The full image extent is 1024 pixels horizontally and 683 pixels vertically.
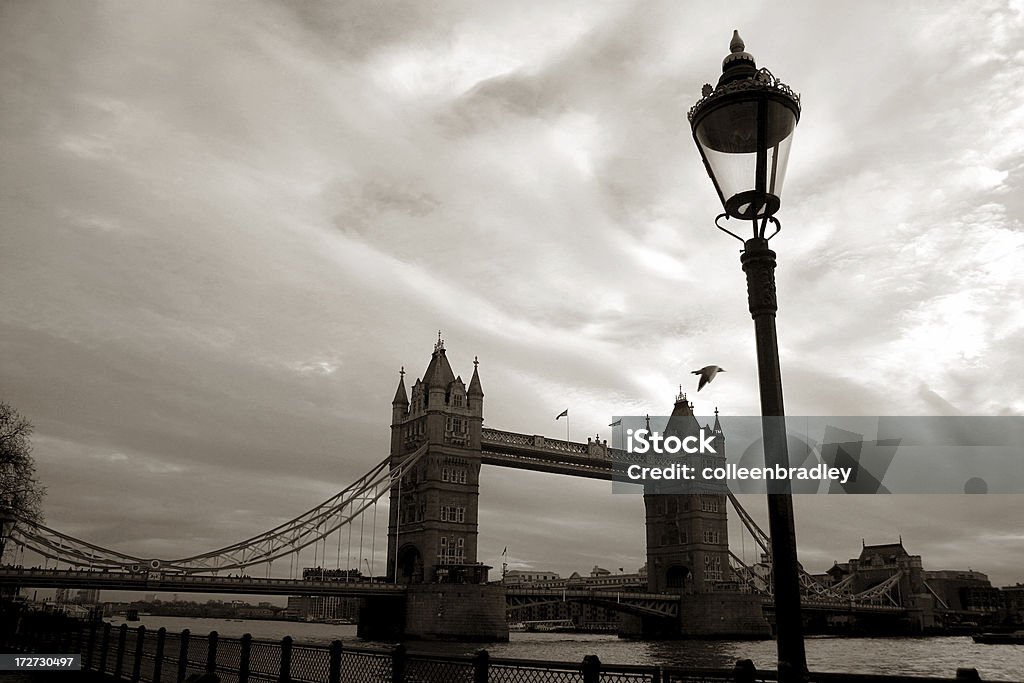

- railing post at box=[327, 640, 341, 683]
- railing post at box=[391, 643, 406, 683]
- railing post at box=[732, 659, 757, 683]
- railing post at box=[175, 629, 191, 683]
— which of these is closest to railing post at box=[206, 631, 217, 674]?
railing post at box=[175, 629, 191, 683]

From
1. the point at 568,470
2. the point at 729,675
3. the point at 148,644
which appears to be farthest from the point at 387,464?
the point at 729,675

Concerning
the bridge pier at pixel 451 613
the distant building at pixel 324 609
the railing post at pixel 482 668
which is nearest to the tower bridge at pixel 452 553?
the bridge pier at pixel 451 613

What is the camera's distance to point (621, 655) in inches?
1893

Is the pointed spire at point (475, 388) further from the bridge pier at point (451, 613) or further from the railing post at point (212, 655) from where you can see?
Answer: the railing post at point (212, 655)

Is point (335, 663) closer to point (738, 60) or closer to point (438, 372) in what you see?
point (738, 60)

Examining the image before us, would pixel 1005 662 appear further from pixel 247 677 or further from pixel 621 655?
pixel 247 677

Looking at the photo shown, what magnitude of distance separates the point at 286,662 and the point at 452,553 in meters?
47.3

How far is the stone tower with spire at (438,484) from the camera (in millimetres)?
56750

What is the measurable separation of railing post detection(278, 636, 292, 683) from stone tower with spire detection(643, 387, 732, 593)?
6503cm

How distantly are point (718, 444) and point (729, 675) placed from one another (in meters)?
79.4

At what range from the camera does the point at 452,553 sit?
188ft

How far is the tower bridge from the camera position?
47.8m

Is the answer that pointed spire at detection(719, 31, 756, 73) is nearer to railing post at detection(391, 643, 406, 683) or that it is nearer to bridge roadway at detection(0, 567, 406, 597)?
railing post at detection(391, 643, 406, 683)

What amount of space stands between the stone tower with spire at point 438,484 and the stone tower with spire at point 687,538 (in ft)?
78.9
